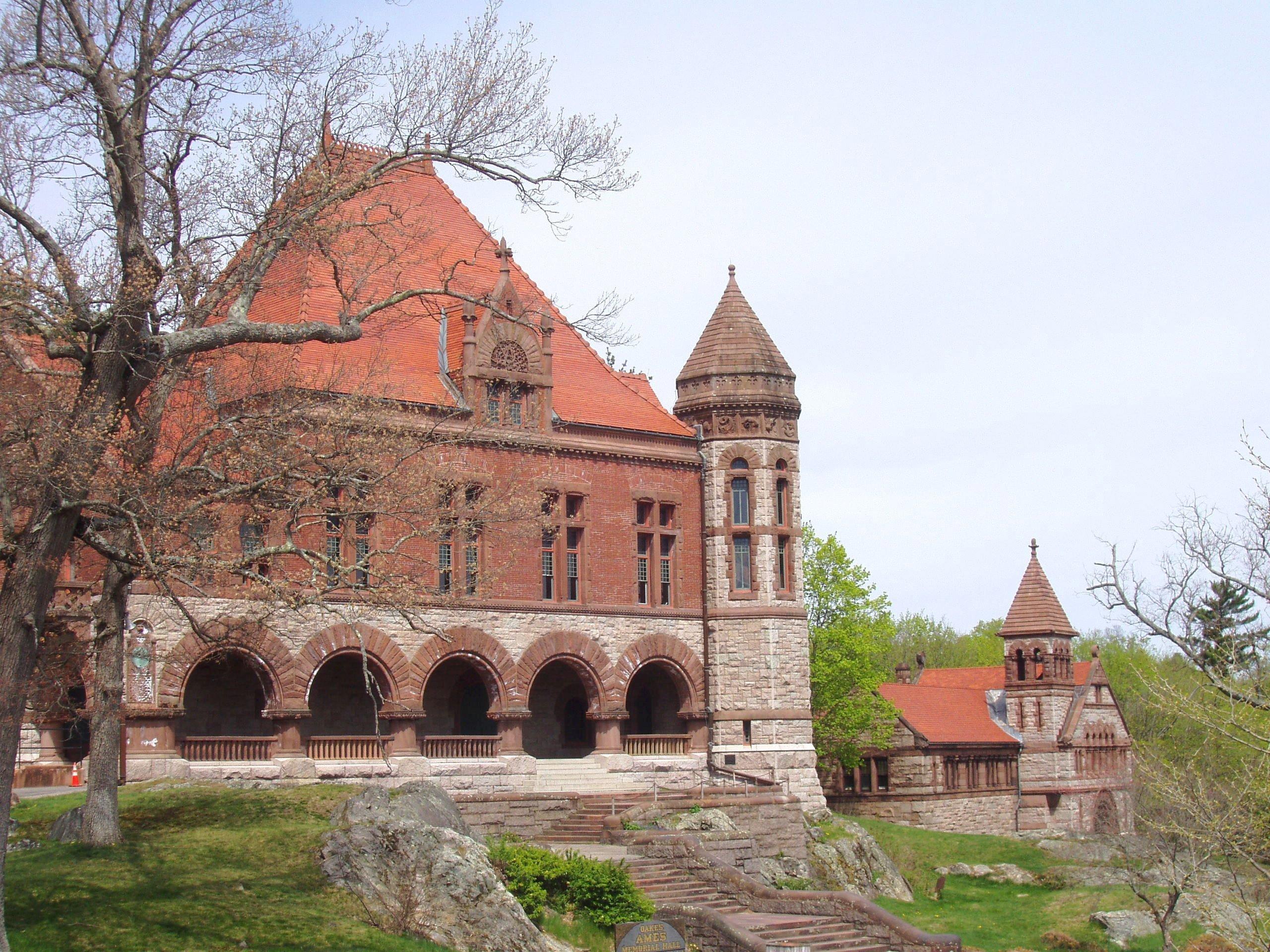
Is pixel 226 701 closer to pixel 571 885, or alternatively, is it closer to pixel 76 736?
pixel 76 736

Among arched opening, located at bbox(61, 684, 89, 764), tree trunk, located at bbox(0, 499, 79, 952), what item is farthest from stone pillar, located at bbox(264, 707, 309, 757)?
tree trunk, located at bbox(0, 499, 79, 952)

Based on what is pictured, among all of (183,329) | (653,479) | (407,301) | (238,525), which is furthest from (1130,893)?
(183,329)

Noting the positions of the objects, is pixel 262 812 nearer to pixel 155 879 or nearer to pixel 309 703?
pixel 155 879

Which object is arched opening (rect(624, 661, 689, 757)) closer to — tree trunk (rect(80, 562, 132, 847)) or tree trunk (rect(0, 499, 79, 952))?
tree trunk (rect(80, 562, 132, 847))

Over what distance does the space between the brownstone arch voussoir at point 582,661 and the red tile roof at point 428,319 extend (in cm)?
505

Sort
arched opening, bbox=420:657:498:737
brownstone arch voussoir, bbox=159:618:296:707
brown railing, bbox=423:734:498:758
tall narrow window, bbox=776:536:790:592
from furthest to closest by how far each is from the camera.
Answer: tall narrow window, bbox=776:536:790:592 → arched opening, bbox=420:657:498:737 → brown railing, bbox=423:734:498:758 → brownstone arch voussoir, bbox=159:618:296:707

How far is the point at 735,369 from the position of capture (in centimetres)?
3634

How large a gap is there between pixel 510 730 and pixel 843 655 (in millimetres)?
20453

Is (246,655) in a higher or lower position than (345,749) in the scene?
higher

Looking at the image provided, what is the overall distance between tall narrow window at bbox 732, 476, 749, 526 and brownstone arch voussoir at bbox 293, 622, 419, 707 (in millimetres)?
9315

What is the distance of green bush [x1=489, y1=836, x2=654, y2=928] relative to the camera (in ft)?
72.8

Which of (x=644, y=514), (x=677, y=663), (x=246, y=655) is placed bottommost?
(x=677, y=663)

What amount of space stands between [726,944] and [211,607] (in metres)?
12.3

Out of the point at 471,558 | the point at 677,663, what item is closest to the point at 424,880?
the point at 471,558
